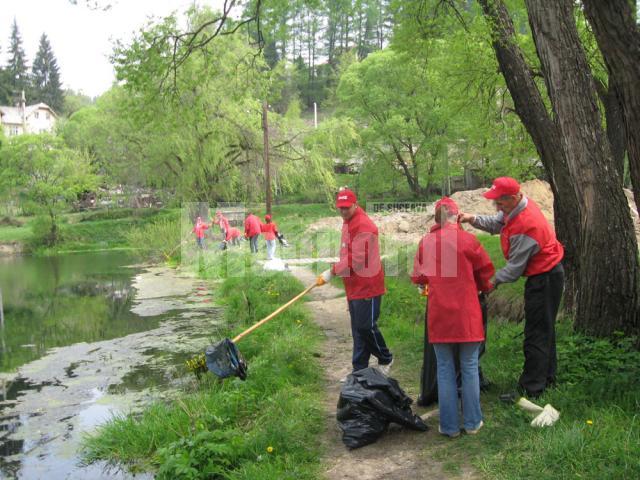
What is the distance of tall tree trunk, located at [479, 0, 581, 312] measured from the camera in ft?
24.5

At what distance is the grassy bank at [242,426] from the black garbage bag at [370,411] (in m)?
0.34

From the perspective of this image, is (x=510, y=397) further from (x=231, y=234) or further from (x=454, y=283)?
(x=231, y=234)

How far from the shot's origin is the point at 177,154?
1399 inches

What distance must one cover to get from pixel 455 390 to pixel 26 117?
84.2 metres

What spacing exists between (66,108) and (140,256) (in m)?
69.4

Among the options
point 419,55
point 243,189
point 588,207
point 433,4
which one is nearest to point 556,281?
point 588,207

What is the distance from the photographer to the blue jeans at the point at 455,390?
4.99 m

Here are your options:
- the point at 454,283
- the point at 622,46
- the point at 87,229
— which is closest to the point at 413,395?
the point at 454,283

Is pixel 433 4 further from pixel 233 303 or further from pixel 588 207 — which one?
pixel 233 303

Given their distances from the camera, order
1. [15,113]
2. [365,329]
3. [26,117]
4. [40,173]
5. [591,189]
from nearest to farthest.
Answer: [591,189] → [365,329] → [40,173] → [26,117] → [15,113]

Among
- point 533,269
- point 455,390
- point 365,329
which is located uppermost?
point 533,269

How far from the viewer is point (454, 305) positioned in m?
4.89

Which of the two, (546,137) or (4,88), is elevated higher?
(4,88)

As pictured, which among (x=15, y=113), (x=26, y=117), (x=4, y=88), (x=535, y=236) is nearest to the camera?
(x=535, y=236)
